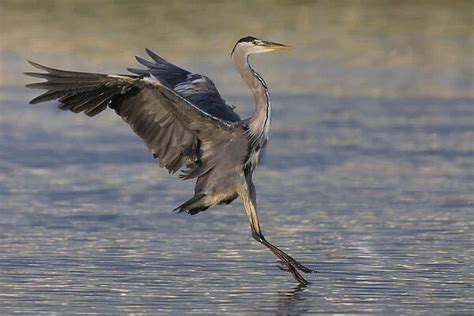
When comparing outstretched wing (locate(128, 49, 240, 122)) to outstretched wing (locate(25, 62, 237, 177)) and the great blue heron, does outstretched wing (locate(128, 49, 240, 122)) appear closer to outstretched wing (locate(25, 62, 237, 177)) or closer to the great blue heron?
the great blue heron

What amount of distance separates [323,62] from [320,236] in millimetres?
11263

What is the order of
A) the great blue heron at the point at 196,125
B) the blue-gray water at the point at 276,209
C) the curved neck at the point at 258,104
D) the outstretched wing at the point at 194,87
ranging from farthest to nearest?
the outstretched wing at the point at 194,87
the curved neck at the point at 258,104
the great blue heron at the point at 196,125
the blue-gray water at the point at 276,209

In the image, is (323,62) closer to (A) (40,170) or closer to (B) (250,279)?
(A) (40,170)

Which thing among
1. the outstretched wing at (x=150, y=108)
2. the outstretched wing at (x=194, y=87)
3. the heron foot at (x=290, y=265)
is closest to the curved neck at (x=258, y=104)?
the outstretched wing at (x=150, y=108)

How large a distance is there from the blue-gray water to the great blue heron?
1.70 feet

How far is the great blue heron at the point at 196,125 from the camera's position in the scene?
33.1ft

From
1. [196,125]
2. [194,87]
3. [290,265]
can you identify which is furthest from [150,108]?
[290,265]

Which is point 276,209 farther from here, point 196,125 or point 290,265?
point 290,265

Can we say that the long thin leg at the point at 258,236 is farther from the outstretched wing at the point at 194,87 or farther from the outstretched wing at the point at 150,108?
the outstretched wing at the point at 194,87

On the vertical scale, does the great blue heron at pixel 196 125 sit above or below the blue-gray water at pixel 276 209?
above

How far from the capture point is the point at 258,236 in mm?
10469

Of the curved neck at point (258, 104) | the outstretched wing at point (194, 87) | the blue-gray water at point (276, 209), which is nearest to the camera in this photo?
the blue-gray water at point (276, 209)

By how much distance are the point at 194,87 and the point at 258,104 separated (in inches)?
37.4

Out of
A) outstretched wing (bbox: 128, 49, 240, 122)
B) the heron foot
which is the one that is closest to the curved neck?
outstretched wing (bbox: 128, 49, 240, 122)
